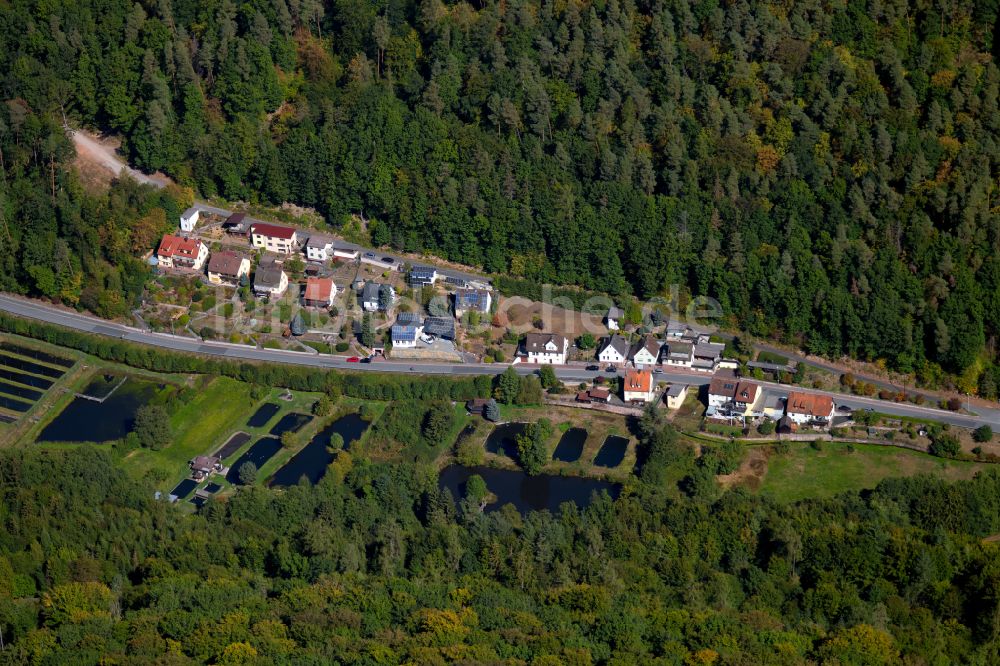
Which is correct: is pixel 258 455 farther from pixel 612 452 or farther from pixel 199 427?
pixel 612 452

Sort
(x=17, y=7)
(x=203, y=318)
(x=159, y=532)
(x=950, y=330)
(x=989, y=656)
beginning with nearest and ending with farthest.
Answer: (x=989, y=656) < (x=159, y=532) < (x=950, y=330) < (x=203, y=318) < (x=17, y=7)

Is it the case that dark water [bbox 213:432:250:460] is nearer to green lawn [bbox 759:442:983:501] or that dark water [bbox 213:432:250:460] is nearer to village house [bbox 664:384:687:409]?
village house [bbox 664:384:687:409]

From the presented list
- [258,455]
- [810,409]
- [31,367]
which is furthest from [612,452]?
[31,367]

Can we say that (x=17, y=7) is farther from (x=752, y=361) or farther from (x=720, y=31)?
(x=752, y=361)

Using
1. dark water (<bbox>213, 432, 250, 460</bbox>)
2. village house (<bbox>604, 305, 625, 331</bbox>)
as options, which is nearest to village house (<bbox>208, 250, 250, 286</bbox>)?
A: dark water (<bbox>213, 432, 250, 460</bbox>)

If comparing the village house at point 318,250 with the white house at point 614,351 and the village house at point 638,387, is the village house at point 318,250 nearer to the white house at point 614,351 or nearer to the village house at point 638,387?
the white house at point 614,351

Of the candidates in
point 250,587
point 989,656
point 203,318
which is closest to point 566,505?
point 250,587

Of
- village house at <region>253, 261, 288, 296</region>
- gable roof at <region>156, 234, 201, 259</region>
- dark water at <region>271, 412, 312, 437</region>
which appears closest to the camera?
dark water at <region>271, 412, 312, 437</region>
